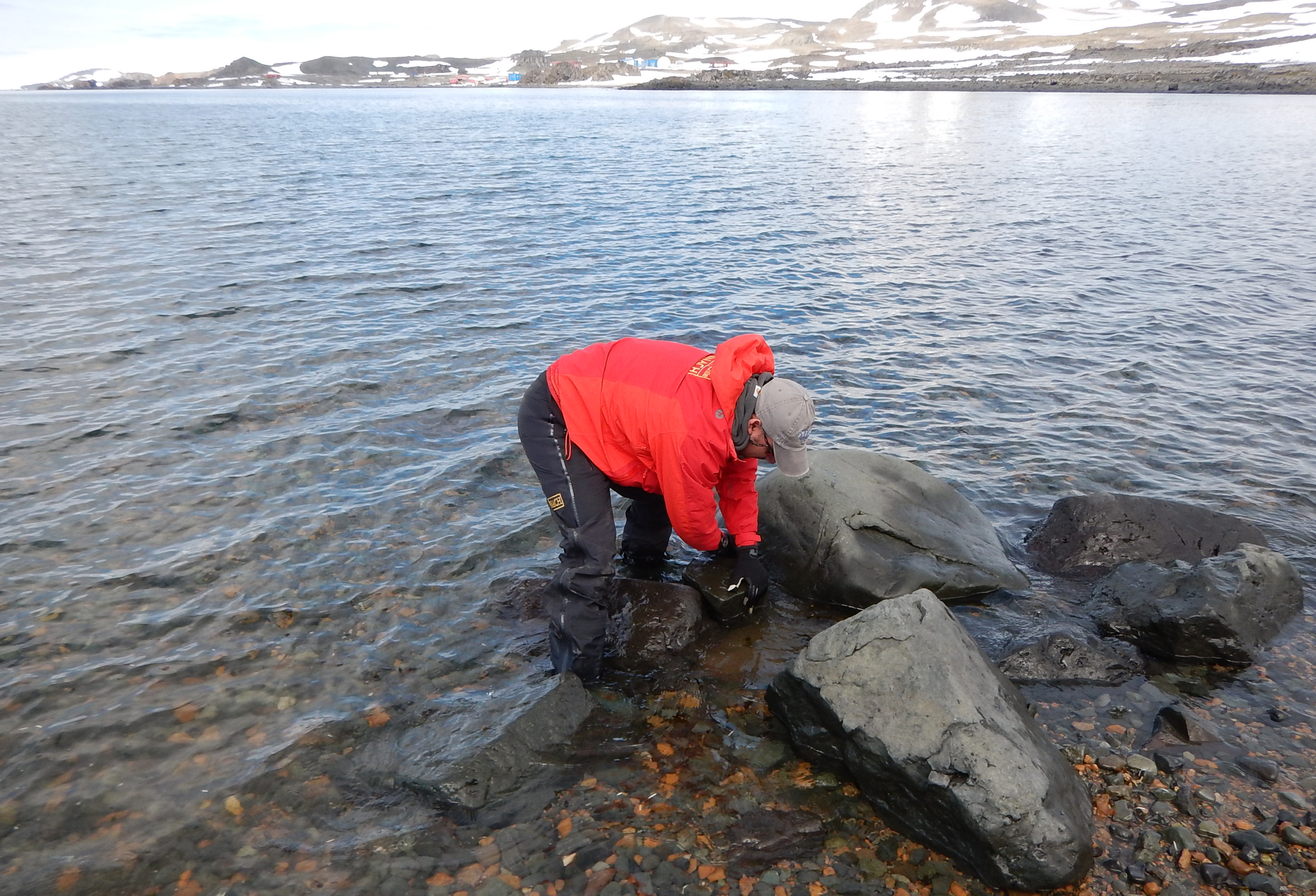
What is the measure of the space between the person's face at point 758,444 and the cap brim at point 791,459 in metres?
0.05

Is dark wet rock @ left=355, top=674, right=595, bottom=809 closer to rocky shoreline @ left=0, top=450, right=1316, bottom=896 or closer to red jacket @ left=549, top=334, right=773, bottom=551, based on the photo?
rocky shoreline @ left=0, top=450, right=1316, bottom=896

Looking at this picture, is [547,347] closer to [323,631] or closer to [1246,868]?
[323,631]

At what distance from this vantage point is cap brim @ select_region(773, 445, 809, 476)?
559 cm

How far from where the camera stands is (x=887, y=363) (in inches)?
550

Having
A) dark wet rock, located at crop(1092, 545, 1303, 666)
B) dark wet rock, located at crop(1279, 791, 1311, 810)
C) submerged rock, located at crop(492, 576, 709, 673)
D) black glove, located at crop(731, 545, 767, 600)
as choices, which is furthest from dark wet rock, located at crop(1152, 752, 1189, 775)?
submerged rock, located at crop(492, 576, 709, 673)

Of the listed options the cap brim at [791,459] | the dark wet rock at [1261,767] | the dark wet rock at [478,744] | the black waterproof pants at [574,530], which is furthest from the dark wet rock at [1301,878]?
the black waterproof pants at [574,530]

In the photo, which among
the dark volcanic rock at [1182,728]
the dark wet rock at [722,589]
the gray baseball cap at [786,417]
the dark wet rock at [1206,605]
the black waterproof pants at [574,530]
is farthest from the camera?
the dark wet rock at [722,589]

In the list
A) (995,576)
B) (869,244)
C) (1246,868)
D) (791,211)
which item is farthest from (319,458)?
(791,211)

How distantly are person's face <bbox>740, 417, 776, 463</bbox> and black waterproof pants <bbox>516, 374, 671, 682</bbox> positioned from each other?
1.27 m

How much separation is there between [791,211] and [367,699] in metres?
25.2

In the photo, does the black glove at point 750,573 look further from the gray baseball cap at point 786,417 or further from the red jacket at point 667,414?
the gray baseball cap at point 786,417

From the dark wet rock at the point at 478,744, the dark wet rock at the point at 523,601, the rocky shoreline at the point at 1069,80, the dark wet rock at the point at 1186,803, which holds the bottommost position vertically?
the dark wet rock at the point at 1186,803

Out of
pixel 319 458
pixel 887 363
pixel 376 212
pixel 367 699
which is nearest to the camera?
pixel 367 699

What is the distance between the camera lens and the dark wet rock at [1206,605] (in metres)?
6.86
